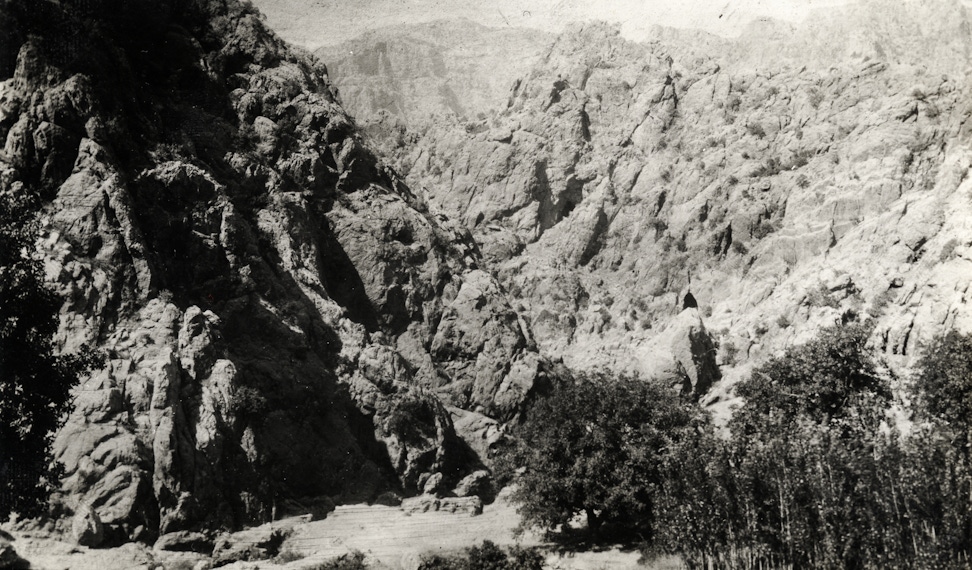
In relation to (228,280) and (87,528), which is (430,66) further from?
(87,528)

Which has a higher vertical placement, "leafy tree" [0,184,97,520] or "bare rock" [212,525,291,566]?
"leafy tree" [0,184,97,520]

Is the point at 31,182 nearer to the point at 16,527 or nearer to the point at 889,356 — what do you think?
the point at 16,527

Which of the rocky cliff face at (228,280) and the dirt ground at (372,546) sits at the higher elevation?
the rocky cliff face at (228,280)

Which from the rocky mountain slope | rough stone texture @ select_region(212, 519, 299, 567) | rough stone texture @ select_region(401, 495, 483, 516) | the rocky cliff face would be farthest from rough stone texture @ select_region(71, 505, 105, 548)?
the rocky mountain slope

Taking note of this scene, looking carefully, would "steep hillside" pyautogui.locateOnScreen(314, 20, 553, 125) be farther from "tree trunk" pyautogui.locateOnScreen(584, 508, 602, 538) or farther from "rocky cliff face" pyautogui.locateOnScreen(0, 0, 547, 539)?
"tree trunk" pyautogui.locateOnScreen(584, 508, 602, 538)

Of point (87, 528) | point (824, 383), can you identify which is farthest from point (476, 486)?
point (87, 528)

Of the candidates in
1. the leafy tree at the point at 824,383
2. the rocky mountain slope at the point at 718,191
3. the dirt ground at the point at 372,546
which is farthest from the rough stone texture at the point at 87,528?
the rocky mountain slope at the point at 718,191

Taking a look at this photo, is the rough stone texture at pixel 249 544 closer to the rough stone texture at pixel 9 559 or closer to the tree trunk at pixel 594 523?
the rough stone texture at pixel 9 559
